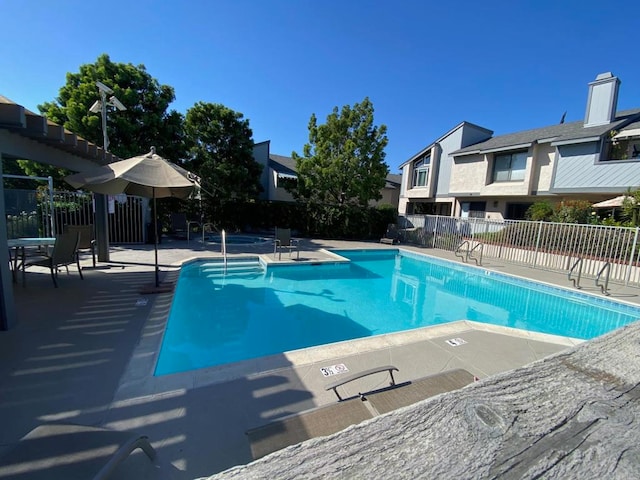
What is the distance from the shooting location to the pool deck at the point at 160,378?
8.11 ft

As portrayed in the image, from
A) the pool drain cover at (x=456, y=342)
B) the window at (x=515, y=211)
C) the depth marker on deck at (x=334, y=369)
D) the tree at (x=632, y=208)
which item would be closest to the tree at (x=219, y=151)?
the depth marker on deck at (x=334, y=369)

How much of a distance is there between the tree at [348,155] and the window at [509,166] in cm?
753

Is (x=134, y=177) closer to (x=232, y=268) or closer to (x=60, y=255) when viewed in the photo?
(x=60, y=255)

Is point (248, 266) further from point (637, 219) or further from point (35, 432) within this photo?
point (637, 219)

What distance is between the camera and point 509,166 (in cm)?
1802

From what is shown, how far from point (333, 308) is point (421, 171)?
20221 millimetres

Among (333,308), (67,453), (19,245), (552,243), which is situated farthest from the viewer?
(552,243)

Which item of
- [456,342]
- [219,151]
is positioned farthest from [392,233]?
[456,342]

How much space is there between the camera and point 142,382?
10.5ft

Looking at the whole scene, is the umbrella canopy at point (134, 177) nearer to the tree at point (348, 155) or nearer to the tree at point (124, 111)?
the tree at point (124, 111)

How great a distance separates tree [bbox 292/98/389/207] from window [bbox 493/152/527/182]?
7532mm

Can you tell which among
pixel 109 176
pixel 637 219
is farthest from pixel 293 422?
pixel 637 219

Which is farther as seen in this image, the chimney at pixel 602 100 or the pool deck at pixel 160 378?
the chimney at pixel 602 100

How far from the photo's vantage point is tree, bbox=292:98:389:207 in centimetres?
1728
